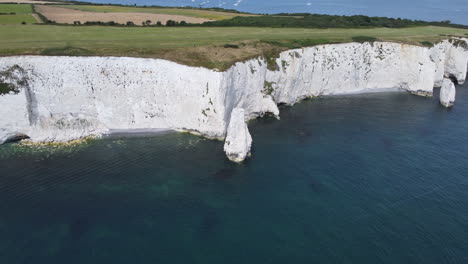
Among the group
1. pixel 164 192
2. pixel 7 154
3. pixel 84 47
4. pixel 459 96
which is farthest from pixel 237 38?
pixel 459 96

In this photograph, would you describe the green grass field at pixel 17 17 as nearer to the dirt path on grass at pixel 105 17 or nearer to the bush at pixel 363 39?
the dirt path on grass at pixel 105 17

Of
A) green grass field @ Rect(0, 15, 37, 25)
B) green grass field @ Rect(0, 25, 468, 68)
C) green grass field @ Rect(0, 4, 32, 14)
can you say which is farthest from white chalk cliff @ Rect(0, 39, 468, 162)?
green grass field @ Rect(0, 4, 32, 14)

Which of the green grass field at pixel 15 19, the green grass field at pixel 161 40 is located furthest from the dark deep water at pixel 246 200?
the green grass field at pixel 15 19

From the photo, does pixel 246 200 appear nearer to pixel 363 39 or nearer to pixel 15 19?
pixel 363 39

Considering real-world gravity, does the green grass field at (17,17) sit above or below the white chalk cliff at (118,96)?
above

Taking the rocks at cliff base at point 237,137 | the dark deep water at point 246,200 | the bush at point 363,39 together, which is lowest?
the dark deep water at point 246,200

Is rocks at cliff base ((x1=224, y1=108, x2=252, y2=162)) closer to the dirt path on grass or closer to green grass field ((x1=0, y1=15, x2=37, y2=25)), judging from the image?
the dirt path on grass
